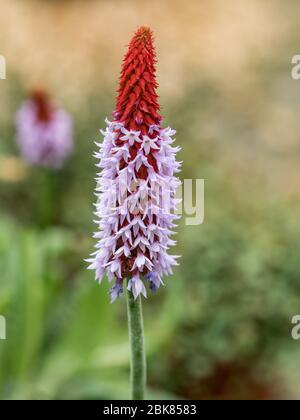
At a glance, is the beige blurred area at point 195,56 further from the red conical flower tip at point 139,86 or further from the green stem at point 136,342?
the red conical flower tip at point 139,86

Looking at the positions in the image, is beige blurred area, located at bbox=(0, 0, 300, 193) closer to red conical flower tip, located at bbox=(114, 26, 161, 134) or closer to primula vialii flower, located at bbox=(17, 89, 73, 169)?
primula vialii flower, located at bbox=(17, 89, 73, 169)

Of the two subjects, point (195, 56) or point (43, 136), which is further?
point (195, 56)

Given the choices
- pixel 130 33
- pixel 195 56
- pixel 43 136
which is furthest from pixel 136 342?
pixel 130 33

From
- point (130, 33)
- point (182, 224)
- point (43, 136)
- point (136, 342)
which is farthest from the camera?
point (130, 33)

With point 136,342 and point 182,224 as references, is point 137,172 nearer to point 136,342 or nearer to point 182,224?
point 136,342

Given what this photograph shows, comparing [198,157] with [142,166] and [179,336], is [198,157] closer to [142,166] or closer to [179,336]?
[179,336]

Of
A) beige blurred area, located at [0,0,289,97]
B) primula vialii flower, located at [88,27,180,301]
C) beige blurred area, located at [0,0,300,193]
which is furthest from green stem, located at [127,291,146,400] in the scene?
beige blurred area, located at [0,0,289,97]
